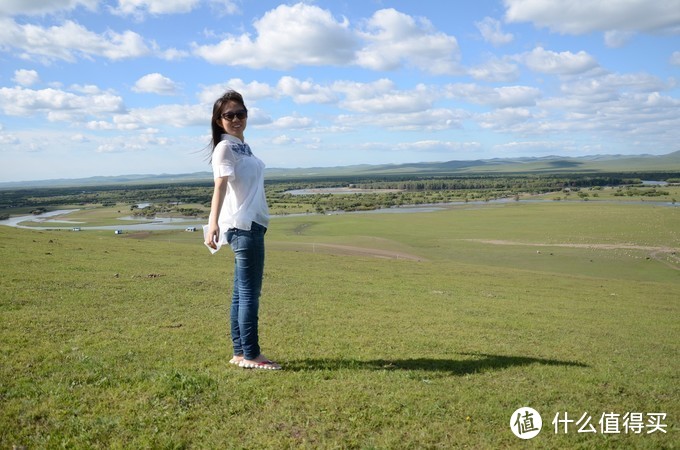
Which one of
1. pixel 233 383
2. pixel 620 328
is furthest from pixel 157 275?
pixel 620 328

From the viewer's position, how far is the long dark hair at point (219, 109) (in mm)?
6086

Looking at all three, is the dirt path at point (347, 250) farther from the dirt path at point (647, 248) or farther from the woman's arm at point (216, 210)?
the woman's arm at point (216, 210)

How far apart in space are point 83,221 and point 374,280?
79.2 metres

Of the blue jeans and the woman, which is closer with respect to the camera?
the woman

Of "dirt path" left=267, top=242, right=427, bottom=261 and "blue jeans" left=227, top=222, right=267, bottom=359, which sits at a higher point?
"blue jeans" left=227, top=222, right=267, bottom=359

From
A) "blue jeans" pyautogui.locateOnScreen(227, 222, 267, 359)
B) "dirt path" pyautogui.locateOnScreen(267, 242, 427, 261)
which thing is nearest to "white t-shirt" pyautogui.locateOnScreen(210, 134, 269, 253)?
"blue jeans" pyautogui.locateOnScreen(227, 222, 267, 359)

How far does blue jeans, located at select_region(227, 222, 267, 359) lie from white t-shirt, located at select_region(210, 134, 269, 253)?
11 centimetres

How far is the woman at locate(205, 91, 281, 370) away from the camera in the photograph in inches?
228

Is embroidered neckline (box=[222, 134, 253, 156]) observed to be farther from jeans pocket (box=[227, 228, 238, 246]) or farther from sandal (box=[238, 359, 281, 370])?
sandal (box=[238, 359, 281, 370])

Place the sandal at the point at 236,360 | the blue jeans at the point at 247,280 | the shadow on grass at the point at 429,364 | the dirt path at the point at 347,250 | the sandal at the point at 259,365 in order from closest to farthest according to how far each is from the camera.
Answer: the blue jeans at the point at 247,280 < the sandal at the point at 259,365 < the sandal at the point at 236,360 < the shadow on grass at the point at 429,364 < the dirt path at the point at 347,250

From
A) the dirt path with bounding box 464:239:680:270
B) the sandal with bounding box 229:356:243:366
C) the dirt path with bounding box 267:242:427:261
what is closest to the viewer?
the sandal with bounding box 229:356:243:366

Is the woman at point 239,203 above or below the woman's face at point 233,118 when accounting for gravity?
below

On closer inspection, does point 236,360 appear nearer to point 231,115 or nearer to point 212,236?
point 212,236

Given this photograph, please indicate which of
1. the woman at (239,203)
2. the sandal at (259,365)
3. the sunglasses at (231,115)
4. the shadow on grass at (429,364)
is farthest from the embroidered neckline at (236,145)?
the shadow on grass at (429,364)
